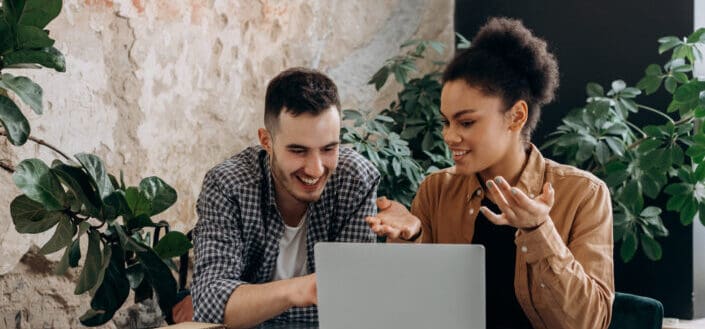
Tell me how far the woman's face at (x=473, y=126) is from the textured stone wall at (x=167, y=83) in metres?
1.16

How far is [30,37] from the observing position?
199 centimetres

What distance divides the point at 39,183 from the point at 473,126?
0.96m

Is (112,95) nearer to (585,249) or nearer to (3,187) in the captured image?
(3,187)

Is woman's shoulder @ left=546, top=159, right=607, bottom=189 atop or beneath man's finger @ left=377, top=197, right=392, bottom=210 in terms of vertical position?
atop

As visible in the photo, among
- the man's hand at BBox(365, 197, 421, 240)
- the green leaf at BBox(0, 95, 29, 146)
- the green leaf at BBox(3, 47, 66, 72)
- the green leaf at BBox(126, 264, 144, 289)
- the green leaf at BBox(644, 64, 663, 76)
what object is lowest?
the green leaf at BBox(126, 264, 144, 289)

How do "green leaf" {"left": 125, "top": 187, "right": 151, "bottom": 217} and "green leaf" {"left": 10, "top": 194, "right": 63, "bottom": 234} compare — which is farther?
"green leaf" {"left": 125, "top": 187, "right": 151, "bottom": 217}

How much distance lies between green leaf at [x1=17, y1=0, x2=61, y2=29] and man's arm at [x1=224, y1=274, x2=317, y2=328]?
2.40ft

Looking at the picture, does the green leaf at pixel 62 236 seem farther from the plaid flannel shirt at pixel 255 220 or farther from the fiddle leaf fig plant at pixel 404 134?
the fiddle leaf fig plant at pixel 404 134

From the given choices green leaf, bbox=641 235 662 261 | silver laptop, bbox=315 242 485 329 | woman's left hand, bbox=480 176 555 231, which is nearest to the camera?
silver laptop, bbox=315 242 485 329

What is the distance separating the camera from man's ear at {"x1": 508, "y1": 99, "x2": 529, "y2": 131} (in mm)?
2098

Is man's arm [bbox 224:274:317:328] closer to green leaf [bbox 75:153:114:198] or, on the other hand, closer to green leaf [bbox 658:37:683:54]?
green leaf [bbox 75:153:114:198]

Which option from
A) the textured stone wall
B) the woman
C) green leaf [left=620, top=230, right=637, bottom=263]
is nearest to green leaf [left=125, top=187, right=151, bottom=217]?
the textured stone wall

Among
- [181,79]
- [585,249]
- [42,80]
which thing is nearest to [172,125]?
[181,79]

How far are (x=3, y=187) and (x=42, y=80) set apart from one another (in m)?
0.31
